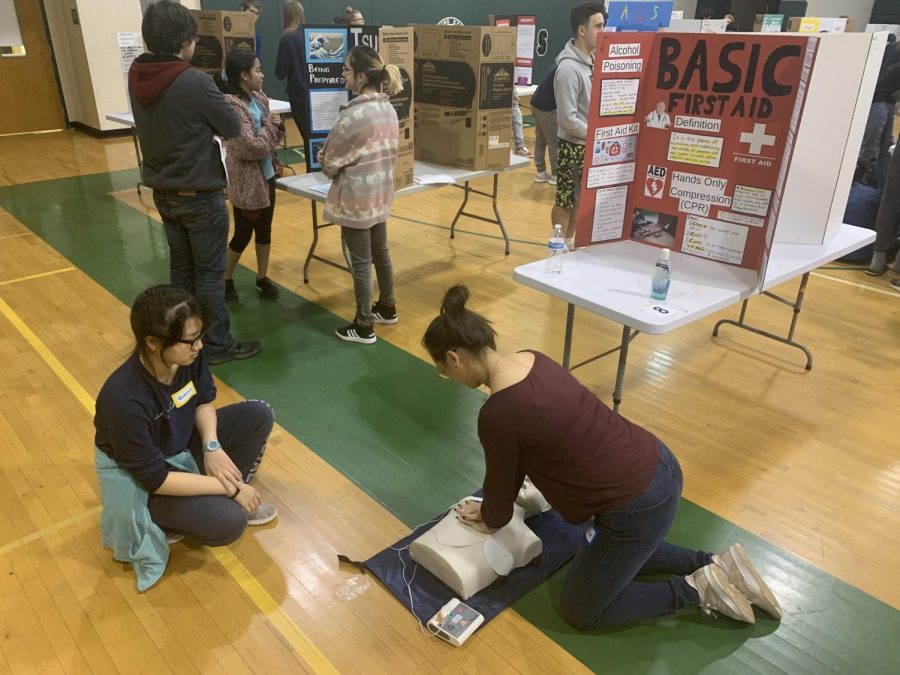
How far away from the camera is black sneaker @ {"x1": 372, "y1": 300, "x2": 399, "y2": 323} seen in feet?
13.4

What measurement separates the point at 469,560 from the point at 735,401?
1848 mm

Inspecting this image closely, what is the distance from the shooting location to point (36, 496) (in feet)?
8.65

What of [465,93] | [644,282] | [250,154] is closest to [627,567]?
[644,282]

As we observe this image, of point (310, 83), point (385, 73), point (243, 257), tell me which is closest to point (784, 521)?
point (385, 73)

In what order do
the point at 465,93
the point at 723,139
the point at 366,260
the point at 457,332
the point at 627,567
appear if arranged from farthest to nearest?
1. the point at 465,93
2. the point at 366,260
3. the point at 723,139
4. the point at 627,567
5. the point at 457,332

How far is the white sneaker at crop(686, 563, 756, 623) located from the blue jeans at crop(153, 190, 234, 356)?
224 cm

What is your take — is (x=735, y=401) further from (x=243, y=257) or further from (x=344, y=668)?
(x=243, y=257)

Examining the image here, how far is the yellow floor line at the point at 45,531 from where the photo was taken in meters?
2.40

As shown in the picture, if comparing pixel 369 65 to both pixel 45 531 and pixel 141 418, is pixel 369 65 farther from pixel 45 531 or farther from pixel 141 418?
pixel 45 531

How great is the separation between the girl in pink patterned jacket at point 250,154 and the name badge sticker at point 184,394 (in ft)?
5.34

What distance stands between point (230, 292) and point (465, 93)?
203 cm

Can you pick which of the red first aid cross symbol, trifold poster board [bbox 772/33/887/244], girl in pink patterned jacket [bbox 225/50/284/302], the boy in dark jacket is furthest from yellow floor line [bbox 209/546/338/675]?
trifold poster board [bbox 772/33/887/244]

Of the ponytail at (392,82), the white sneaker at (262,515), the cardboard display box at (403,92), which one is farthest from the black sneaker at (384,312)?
the white sneaker at (262,515)

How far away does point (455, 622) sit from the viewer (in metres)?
2.12
